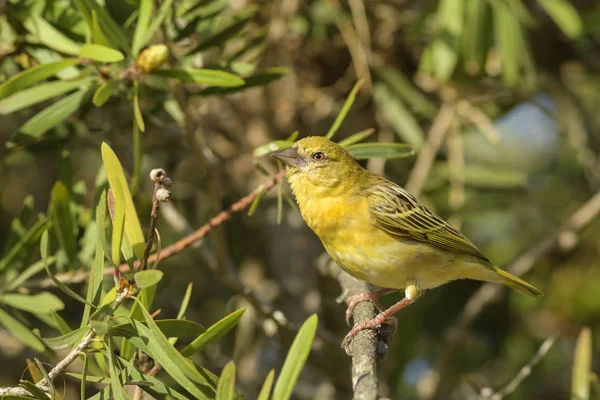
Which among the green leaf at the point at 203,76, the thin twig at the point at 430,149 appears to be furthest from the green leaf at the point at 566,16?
the green leaf at the point at 203,76

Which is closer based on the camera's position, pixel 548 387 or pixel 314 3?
pixel 314 3

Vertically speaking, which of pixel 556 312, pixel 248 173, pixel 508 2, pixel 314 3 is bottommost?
pixel 556 312

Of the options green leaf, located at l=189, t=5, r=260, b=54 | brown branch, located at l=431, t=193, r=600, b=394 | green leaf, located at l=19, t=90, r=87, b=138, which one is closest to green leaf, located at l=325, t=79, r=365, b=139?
green leaf, located at l=189, t=5, r=260, b=54

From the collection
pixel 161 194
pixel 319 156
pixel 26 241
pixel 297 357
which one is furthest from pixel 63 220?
pixel 297 357

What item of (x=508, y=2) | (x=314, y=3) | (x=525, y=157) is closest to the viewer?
(x=508, y=2)

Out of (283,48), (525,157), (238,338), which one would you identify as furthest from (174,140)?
(525,157)

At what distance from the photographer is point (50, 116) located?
302 centimetres

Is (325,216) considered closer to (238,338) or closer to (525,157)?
(238,338)

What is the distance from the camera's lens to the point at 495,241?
5531 mm

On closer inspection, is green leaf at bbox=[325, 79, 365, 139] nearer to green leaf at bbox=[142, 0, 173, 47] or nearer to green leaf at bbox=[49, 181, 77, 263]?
green leaf at bbox=[142, 0, 173, 47]

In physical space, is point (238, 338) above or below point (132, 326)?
below

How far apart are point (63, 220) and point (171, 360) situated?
122 cm

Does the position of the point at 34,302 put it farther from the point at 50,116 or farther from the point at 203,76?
the point at 203,76

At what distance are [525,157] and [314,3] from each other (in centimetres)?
226
